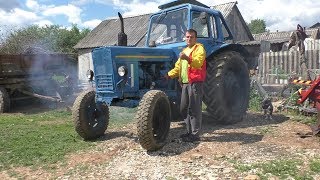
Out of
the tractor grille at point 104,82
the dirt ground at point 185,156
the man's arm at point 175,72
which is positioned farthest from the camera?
the man's arm at point 175,72

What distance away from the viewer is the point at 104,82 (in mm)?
6234

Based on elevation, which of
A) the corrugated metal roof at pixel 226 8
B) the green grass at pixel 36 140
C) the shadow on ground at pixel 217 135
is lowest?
the green grass at pixel 36 140

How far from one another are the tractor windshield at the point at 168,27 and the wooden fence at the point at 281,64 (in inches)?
211

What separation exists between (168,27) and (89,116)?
241 cm

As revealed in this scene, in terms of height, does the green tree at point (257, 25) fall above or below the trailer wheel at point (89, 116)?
above

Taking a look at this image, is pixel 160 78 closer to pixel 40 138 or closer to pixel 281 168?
pixel 40 138

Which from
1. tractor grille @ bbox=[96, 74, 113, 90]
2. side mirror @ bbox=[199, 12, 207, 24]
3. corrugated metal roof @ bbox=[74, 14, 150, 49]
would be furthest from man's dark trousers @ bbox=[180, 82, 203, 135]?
corrugated metal roof @ bbox=[74, 14, 150, 49]

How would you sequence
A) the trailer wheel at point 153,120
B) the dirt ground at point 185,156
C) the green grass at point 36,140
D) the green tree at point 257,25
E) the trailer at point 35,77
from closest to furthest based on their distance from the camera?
1. the dirt ground at point 185,156
2. the trailer wheel at point 153,120
3. the green grass at point 36,140
4. the trailer at point 35,77
5. the green tree at point 257,25

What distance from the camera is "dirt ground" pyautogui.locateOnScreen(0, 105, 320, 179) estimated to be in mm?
4727

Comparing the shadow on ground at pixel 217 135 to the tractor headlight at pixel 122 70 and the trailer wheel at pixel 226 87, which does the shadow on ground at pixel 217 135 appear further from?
the tractor headlight at pixel 122 70

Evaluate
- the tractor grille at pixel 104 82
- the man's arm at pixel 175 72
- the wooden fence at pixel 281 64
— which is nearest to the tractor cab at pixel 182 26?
the man's arm at pixel 175 72

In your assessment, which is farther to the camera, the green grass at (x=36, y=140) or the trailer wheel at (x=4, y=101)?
the trailer wheel at (x=4, y=101)

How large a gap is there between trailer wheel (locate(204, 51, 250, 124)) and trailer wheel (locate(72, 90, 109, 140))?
2007 millimetres

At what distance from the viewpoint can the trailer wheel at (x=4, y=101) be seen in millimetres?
10812
